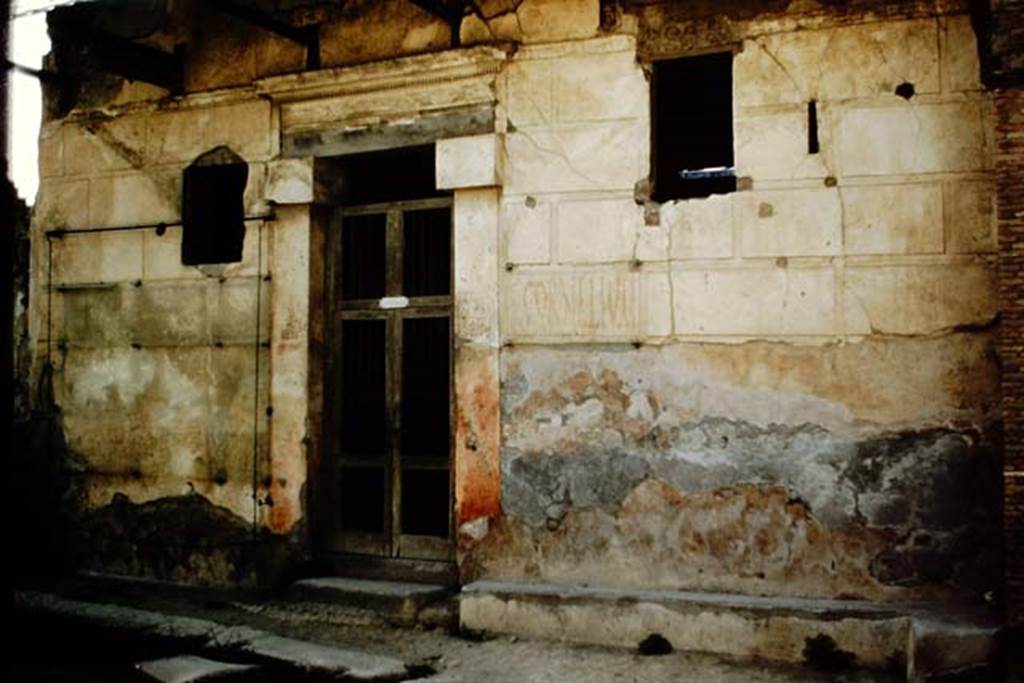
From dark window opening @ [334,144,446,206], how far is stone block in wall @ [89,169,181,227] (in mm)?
1351

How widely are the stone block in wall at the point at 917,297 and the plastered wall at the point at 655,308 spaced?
15 millimetres

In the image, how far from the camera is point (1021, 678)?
428 centimetres

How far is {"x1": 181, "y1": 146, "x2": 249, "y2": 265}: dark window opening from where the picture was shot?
7070 mm

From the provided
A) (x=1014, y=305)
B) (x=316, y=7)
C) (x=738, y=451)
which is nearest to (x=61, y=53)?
(x=316, y=7)

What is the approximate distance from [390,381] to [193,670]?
2.33 metres

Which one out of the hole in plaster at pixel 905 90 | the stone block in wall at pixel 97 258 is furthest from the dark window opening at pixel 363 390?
the hole in plaster at pixel 905 90

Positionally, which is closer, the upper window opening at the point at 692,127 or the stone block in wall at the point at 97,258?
the upper window opening at the point at 692,127

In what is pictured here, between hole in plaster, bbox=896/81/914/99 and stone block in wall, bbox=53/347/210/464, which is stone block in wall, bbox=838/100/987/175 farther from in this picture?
stone block in wall, bbox=53/347/210/464

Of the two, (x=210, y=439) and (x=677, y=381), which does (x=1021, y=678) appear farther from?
(x=210, y=439)

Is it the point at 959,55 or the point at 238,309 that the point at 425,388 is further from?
the point at 959,55

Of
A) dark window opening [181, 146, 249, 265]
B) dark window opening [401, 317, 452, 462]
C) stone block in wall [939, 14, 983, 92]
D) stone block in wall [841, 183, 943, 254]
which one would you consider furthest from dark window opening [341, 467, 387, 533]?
stone block in wall [939, 14, 983, 92]

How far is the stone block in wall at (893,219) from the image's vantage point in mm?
5121

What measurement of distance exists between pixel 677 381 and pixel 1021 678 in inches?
90.0

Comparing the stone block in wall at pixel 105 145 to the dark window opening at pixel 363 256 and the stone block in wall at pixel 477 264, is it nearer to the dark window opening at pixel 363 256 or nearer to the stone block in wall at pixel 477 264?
the dark window opening at pixel 363 256
